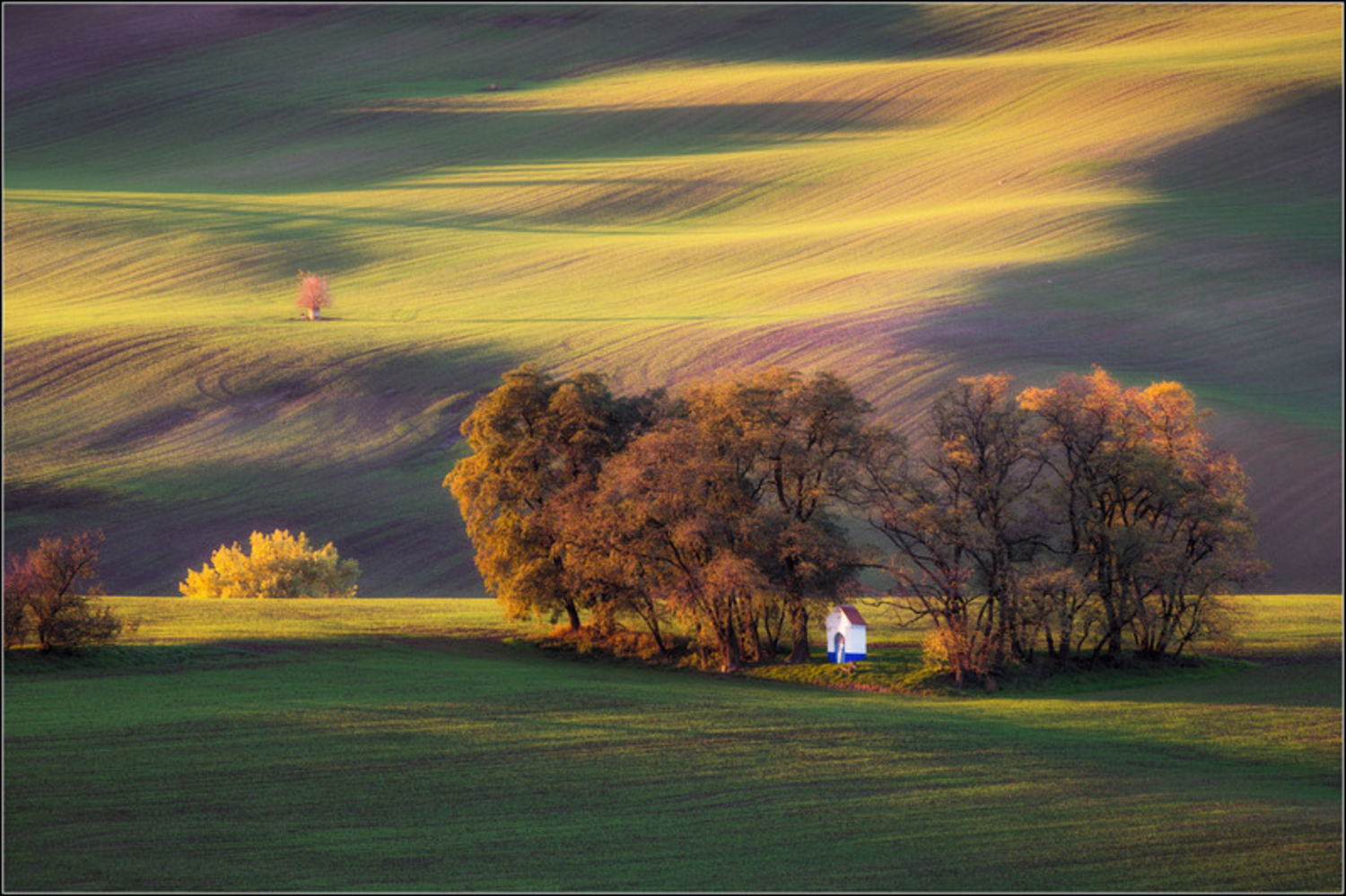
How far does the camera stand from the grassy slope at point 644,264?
291 ft

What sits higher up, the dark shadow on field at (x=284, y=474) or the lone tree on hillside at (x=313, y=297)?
the lone tree on hillside at (x=313, y=297)

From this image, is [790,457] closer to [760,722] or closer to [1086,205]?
[760,722]

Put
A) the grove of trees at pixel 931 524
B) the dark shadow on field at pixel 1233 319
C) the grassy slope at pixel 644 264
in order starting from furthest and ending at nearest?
the grassy slope at pixel 644 264
the dark shadow on field at pixel 1233 319
the grove of trees at pixel 931 524

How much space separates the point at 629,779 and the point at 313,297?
92.1 m

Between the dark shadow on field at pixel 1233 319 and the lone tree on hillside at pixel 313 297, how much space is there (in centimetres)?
5207

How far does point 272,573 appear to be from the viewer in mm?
72250

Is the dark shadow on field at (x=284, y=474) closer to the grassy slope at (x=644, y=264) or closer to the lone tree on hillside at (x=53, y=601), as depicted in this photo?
the grassy slope at (x=644, y=264)

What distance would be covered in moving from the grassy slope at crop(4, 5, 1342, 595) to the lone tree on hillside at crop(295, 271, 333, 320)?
3714 mm

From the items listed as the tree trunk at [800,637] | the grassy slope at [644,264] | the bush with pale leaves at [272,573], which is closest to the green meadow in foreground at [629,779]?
the tree trunk at [800,637]

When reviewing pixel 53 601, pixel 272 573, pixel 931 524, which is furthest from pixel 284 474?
pixel 931 524

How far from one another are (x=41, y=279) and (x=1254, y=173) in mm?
122951

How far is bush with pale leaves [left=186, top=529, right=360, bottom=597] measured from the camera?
71.8 m

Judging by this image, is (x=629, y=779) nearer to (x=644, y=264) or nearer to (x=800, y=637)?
(x=800, y=637)

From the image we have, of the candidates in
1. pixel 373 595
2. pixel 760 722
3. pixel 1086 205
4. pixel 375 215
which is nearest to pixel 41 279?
pixel 375 215
